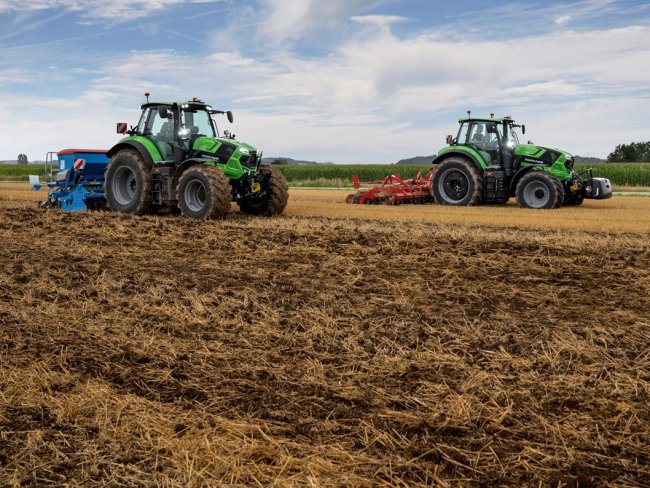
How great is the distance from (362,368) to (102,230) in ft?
26.4

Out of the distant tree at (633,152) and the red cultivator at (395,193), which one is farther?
the distant tree at (633,152)

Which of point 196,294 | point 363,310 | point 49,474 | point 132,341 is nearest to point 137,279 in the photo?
point 196,294

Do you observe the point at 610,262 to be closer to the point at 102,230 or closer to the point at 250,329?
the point at 250,329

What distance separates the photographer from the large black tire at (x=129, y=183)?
48.4 ft

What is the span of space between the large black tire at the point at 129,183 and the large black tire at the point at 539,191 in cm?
950

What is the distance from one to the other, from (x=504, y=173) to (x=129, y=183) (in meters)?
9.72

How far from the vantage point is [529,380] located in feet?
15.4

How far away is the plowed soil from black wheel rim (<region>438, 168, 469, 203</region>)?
10674 millimetres

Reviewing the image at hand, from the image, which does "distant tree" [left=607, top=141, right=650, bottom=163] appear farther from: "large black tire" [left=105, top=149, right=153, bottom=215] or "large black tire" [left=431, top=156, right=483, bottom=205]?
"large black tire" [left=105, top=149, right=153, bottom=215]

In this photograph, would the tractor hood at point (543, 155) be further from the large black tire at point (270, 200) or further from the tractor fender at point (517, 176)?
the large black tire at point (270, 200)

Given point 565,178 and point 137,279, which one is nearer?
point 137,279

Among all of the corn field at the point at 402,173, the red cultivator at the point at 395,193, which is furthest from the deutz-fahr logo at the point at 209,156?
the corn field at the point at 402,173

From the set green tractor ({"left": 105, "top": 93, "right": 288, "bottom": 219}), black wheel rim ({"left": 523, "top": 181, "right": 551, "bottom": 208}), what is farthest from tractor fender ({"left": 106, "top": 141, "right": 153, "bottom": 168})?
black wheel rim ({"left": 523, "top": 181, "right": 551, "bottom": 208})

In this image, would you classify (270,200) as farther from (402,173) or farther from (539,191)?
(402,173)
